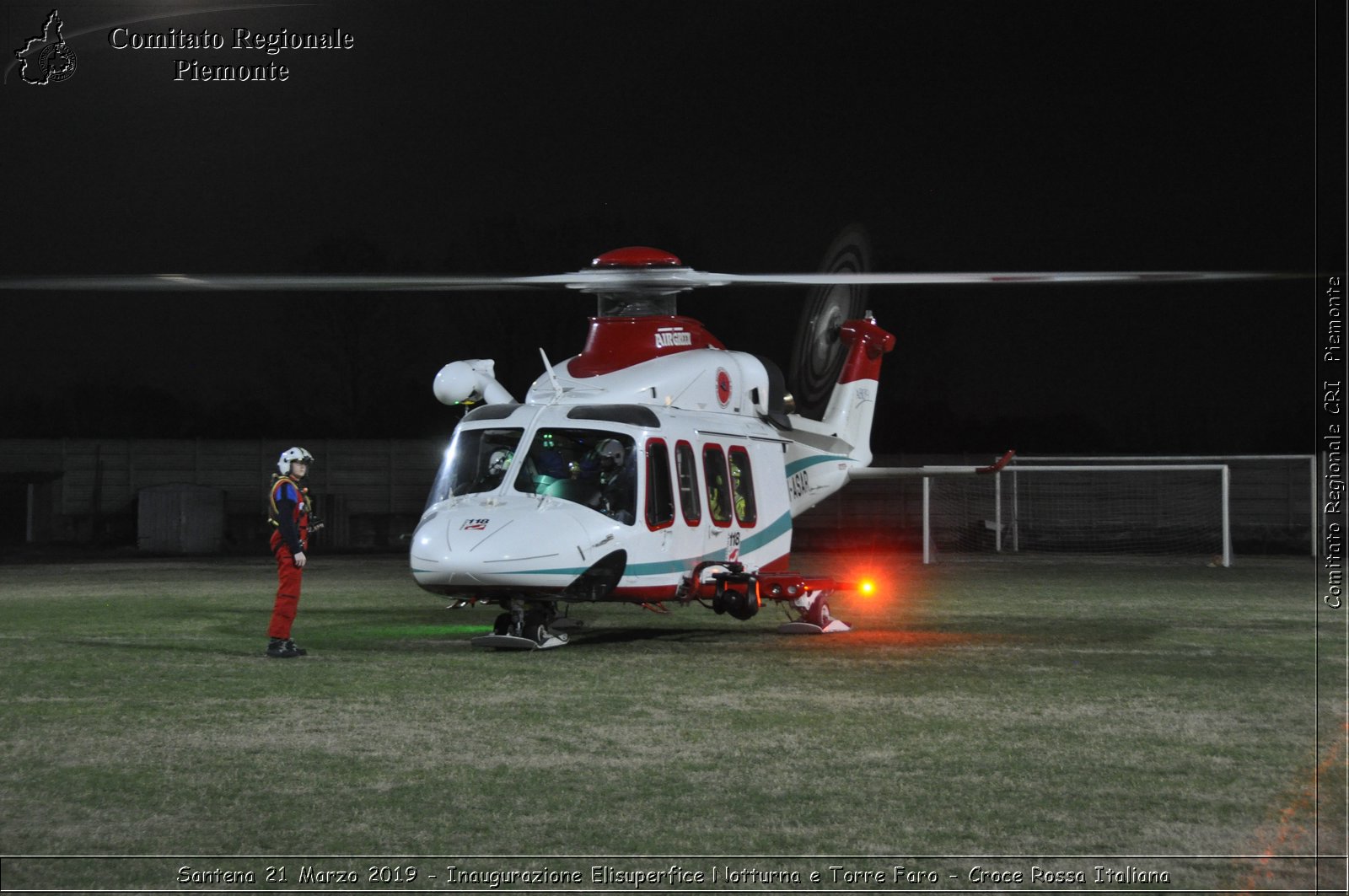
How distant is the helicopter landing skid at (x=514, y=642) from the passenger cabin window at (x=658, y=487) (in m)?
1.35

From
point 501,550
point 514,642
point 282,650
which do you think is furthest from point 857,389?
point 282,650

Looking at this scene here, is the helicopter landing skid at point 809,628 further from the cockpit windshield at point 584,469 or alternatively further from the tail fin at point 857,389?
the tail fin at point 857,389

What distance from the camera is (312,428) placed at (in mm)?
48531

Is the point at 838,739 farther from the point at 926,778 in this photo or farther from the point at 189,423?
the point at 189,423

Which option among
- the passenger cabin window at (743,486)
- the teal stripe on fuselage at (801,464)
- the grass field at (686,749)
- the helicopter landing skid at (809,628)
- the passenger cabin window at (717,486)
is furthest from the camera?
the teal stripe on fuselage at (801,464)

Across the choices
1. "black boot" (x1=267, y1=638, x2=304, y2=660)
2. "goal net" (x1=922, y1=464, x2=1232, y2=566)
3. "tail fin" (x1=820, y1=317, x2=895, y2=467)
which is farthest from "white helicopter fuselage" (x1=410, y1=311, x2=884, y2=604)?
"goal net" (x1=922, y1=464, x2=1232, y2=566)

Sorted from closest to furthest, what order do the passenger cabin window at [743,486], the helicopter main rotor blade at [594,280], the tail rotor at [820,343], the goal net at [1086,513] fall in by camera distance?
the helicopter main rotor blade at [594,280]
the passenger cabin window at [743,486]
the tail rotor at [820,343]
the goal net at [1086,513]

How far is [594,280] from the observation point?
42.3 feet

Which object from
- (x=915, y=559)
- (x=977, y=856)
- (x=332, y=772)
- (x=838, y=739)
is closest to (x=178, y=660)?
(x=332, y=772)

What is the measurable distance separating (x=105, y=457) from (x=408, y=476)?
7639 millimetres

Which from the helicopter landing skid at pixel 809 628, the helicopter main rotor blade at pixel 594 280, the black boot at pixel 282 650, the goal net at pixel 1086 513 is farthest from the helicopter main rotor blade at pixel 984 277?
the goal net at pixel 1086 513

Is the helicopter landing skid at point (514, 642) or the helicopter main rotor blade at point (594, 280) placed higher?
the helicopter main rotor blade at point (594, 280)

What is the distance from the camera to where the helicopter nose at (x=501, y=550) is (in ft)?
37.2

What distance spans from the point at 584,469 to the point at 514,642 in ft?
5.39
